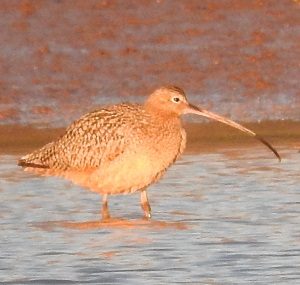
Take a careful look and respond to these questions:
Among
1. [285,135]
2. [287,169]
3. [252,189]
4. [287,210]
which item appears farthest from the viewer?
[285,135]

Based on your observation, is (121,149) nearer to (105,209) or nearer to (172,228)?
(105,209)

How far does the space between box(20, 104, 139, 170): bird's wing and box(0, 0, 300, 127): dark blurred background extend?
3.54 meters

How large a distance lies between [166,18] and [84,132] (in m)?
7.28

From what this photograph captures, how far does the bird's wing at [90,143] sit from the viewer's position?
10562mm

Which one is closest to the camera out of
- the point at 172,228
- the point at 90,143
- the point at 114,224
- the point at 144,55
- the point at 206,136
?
the point at 172,228

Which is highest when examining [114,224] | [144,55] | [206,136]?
[144,55]

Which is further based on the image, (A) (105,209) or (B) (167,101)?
(B) (167,101)

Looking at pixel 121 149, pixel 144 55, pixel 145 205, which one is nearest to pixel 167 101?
pixel 121 149

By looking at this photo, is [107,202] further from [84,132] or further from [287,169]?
[287,169]

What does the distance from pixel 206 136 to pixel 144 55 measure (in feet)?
9.64

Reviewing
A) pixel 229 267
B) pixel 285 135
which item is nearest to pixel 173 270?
pixel 229 267

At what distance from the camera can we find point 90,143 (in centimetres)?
1073

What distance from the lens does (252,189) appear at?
11.6m

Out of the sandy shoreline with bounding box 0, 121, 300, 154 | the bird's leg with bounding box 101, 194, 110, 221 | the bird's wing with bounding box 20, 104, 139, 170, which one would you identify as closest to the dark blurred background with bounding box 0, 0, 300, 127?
the sandy shoreline with bounding box 0, 121, 300, 154
